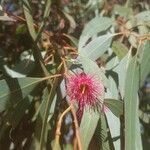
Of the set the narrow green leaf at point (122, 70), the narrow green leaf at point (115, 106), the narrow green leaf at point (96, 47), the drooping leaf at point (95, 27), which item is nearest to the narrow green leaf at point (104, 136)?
the narrow green leaf at point (115, 106)

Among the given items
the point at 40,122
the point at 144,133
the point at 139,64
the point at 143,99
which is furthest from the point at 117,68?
the point at 143,99

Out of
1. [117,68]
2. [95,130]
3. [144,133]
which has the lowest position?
[144,133]

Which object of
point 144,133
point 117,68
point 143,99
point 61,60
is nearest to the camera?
point 61,60

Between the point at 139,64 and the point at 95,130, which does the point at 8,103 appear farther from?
the point at 139,64

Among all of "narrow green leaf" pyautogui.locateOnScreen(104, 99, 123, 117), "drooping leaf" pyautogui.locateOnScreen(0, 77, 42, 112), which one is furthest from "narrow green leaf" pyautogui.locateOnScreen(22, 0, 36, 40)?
"narrow green leaf" pyautogui.locateOnScreen(104, 99, 123, 117)

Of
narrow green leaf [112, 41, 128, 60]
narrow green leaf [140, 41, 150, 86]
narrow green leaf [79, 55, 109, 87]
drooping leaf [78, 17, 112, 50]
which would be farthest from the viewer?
drooping leaf [78, 17, 112, 50]

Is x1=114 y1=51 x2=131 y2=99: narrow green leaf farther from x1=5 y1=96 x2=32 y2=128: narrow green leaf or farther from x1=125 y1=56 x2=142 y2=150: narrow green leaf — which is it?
x1=5 y1=96 x2=32 y2=128: narrow green leaf

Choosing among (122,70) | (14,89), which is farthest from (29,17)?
(122,70)

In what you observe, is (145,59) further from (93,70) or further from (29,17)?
(29,17)

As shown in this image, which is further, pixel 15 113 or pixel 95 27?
pixel 95 27
